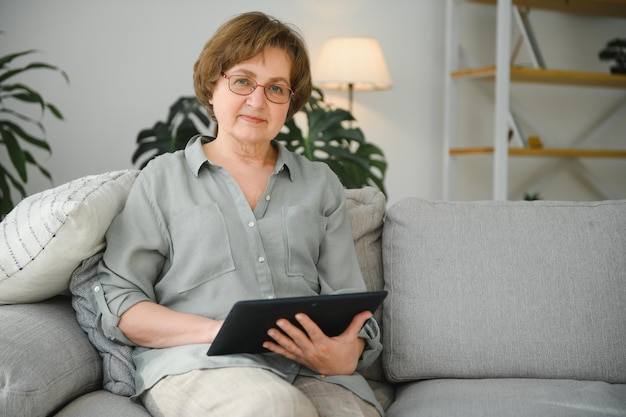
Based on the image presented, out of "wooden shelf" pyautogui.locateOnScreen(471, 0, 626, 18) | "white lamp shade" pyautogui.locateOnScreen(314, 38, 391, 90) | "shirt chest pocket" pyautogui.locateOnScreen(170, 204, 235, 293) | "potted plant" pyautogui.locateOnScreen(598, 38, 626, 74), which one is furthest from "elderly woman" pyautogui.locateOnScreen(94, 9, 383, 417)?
"potted plant" pyautogui.locateOnScreen(598, 38, 626, 74)

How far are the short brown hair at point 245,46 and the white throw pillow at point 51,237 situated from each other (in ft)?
1.02

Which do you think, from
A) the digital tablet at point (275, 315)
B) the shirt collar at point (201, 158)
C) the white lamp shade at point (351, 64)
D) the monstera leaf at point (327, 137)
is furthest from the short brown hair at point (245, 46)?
the white lamp shade at point (351, 64)

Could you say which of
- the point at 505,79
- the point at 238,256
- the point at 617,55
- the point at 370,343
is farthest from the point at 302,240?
the point at 617,55

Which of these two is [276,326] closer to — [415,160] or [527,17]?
[415,160]

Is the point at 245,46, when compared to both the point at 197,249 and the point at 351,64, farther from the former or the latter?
the point at 351,64

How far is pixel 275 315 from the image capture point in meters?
1.26

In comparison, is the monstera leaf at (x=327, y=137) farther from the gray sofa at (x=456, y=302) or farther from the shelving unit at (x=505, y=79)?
the shelving unit at (x=505, y=79)

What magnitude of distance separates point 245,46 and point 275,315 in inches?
22.3

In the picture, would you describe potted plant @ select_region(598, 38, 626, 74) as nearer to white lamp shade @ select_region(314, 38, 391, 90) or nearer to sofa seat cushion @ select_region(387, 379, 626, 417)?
white lamp shade @ select_region(314, 38, 391, 90)

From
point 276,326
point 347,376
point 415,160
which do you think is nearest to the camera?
point 276,326

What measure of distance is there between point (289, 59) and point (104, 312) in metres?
0.62

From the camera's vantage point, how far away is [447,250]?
170 cm

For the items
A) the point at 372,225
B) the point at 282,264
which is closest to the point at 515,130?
the point at 372,225

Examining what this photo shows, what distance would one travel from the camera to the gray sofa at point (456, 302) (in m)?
1.42
